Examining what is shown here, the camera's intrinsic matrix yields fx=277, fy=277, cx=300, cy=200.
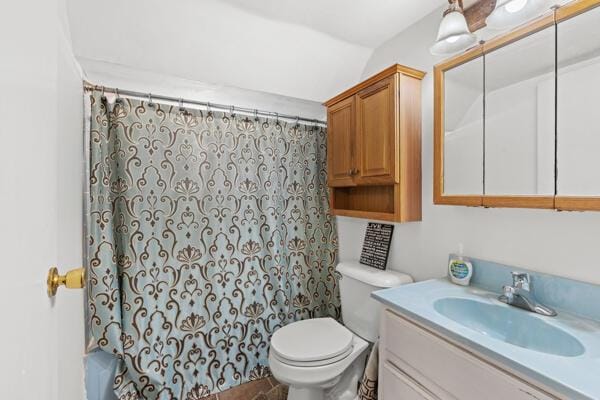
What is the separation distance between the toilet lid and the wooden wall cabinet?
0.71 metres

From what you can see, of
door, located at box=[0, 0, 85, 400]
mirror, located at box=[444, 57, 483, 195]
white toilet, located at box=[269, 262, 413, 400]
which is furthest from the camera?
white toilet, located at box=[269, 262, 413, 400]

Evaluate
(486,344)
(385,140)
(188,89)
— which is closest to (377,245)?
(385,140)

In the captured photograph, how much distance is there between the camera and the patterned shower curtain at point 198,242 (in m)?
1.53

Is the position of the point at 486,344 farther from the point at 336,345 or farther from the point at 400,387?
the point at 336,345

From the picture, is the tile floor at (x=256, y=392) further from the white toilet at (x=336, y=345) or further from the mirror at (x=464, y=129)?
the mirror at (x=464, y=129)

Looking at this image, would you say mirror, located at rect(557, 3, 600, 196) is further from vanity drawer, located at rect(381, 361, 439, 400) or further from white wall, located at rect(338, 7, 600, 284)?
vanity drawer, located at rect(381, 361, 439, 400)

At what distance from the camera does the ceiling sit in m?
1.45

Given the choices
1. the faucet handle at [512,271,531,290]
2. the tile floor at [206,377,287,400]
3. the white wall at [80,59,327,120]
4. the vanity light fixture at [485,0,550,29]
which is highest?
the white wall at [80,59,327,120]

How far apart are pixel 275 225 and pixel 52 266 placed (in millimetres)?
1441

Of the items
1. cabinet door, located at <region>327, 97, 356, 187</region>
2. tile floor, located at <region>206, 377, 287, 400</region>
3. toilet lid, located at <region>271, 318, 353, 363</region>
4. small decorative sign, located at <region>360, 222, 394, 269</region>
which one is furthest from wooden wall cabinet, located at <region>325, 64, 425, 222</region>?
tile floor, located at <region>206, 377, 287, 400</region>

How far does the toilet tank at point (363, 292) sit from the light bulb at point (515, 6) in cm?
126

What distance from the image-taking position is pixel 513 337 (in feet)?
3.48

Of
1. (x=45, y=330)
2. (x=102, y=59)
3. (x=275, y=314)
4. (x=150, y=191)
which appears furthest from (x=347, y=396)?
(x=102, y=59)

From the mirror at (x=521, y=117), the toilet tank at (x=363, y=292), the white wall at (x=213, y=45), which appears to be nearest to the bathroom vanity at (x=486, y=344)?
the toilet tank at (x=363, y=292)
